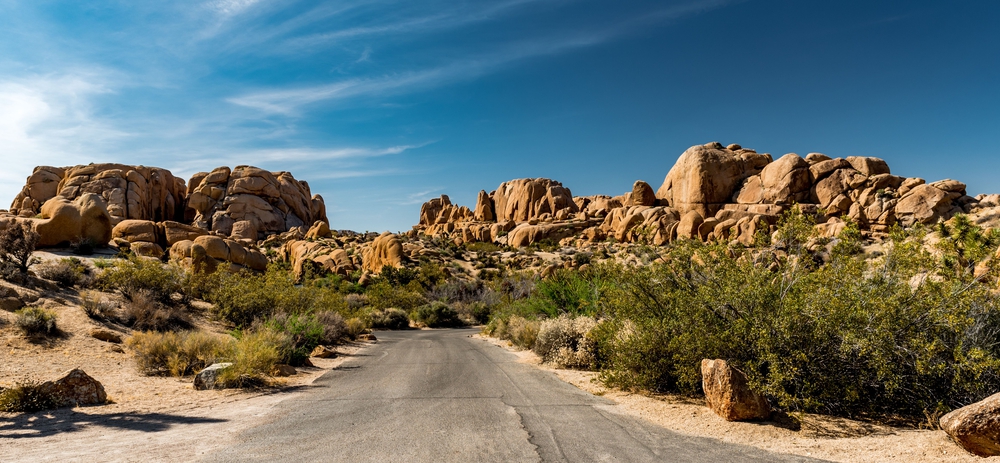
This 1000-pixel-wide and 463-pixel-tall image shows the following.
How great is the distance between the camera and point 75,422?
7.38 meters

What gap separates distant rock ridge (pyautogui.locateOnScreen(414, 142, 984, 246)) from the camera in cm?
5000

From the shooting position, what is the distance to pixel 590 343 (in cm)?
1378

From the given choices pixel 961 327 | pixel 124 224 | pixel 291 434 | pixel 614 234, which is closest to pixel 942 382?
pixel 961 327

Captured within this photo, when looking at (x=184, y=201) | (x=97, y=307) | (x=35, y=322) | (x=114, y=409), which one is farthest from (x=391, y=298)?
(x=184, y=201)

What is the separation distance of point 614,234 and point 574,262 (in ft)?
63.0

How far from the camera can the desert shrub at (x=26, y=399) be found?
7863mm

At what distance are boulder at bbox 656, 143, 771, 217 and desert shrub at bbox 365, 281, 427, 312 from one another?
39.2m

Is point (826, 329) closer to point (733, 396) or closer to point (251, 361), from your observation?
point (733, 396)

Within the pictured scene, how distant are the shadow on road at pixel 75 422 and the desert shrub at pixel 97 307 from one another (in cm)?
908

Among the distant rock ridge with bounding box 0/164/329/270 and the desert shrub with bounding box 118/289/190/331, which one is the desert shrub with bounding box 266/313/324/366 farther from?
the distant rock ridge with bounding box 0/164/329/270

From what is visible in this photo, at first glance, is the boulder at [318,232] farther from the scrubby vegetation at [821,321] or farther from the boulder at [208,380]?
the scrubby vegetation at [821,321]

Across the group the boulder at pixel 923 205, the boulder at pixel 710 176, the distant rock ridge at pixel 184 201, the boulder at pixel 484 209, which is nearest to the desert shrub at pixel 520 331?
the distant rock ridge at pixel 184 201

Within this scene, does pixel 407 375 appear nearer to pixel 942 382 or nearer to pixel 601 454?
pixel 601 454

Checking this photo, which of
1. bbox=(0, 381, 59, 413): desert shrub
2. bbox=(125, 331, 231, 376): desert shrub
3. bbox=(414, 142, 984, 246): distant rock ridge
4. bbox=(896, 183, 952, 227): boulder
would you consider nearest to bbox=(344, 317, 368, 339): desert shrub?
bbox=(125, 331, 231, 376): desert shrub
